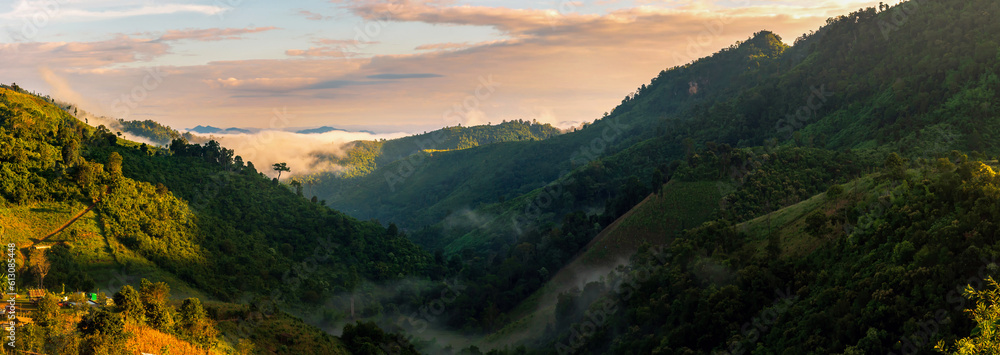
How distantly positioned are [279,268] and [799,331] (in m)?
66.6

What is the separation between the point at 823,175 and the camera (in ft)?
297

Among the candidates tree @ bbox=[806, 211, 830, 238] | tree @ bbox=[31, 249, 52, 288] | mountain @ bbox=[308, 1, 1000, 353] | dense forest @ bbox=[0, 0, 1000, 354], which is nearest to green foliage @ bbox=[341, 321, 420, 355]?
dense forest @ bbox=[0, 0, 1000, 354]

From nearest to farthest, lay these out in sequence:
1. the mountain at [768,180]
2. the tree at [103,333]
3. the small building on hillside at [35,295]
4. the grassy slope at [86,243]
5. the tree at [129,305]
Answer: the tree at [103,333], the tree at [129,305], the small building on hillside at [35,295], the mountain at [768,180], the grassy slope at [86,243]

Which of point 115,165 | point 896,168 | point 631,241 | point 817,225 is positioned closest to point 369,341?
point 817,225

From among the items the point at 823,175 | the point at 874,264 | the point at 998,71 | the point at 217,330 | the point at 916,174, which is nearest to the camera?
the point at 217,330

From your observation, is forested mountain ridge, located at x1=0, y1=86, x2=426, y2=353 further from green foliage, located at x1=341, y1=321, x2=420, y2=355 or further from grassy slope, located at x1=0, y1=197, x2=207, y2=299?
green foliage, located at x1=341, y1=321, x2=420, y2=355

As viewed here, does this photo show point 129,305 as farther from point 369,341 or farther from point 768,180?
point 768,180

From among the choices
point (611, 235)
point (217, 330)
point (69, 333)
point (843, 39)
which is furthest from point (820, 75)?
point (69, 333)

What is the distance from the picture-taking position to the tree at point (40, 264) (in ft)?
198

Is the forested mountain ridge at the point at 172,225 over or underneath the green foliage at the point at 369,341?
over

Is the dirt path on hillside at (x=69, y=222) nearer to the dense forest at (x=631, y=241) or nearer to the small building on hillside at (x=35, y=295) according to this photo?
the dense forest at (x=631, y=241)

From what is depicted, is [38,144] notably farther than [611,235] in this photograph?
No

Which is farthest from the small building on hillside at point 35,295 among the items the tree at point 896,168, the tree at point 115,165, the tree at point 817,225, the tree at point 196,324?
the tree at point 896,168

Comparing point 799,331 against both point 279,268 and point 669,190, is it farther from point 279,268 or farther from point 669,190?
point 279,268
